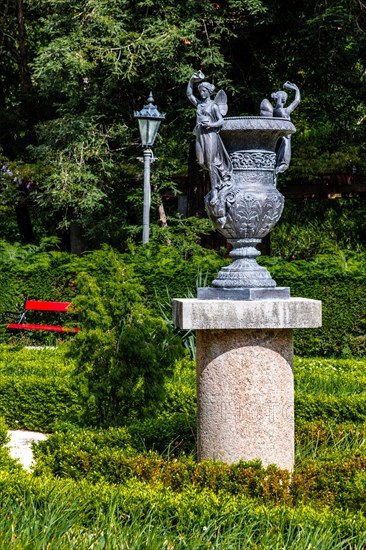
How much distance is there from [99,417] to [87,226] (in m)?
9.90

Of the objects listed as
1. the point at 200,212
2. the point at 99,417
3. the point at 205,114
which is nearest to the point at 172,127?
the point at 200,212

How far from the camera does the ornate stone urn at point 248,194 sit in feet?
18.1

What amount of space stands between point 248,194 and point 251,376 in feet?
3.67

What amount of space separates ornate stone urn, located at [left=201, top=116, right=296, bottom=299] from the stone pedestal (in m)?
0.28

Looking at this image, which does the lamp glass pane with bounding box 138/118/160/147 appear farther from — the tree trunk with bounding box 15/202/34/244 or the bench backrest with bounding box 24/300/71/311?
the tree trunk with bounding box 15/202/34/244

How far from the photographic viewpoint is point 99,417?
23.7 ft

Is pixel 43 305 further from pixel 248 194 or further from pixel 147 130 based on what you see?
pixel 248 194

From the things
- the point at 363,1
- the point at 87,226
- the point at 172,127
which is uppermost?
the point at 363,1

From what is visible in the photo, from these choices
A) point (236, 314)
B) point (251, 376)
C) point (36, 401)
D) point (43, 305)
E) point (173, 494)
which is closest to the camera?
point (173, 494)

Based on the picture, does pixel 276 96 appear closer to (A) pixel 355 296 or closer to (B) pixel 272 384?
(B) pixel 272 384

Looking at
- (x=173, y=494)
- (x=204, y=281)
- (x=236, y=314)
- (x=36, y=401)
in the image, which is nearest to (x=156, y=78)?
(x=204, y=281)

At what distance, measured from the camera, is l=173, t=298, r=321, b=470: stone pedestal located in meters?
5.24

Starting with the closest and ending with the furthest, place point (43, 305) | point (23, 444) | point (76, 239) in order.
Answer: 1. point (23, 444)
2. point (43, 305)
3. point (76, 239)

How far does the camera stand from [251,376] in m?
5.32
